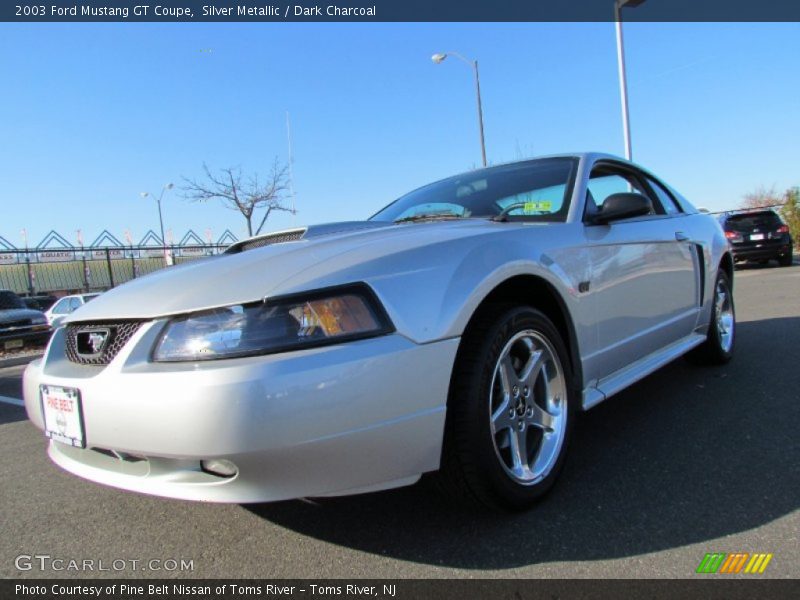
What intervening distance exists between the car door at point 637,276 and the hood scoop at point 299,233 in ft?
3.66

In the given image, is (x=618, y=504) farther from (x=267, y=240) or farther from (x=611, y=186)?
(x=611, y=186)

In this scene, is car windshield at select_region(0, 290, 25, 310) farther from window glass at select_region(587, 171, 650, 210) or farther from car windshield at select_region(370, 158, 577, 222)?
window glass at select_region(587, 171, 650, 210)

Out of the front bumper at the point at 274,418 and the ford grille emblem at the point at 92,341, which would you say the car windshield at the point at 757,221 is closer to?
the front bumper at the point at 274,418

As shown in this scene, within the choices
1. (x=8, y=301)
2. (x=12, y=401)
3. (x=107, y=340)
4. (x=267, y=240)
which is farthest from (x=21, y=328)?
(x=107, y=340)

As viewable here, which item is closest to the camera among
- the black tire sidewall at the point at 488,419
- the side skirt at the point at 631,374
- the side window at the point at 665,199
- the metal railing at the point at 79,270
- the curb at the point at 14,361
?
the black tire sidewall at the point at 488,419

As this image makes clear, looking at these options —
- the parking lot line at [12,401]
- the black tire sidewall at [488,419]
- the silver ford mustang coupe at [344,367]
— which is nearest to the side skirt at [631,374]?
the silver ford mustang coupe at [344,367]

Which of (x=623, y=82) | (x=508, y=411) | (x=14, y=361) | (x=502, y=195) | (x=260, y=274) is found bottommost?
(x=14, y=361)

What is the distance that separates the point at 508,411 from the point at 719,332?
287 centimetres

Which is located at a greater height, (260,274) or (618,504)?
(260,274)

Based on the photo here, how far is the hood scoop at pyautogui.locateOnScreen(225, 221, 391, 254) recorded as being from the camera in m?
2.69

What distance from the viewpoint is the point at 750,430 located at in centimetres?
287

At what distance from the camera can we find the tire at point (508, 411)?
74.7 inches

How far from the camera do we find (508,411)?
84.8 inches

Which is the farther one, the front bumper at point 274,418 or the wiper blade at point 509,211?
the wiper blade at point 509,211
